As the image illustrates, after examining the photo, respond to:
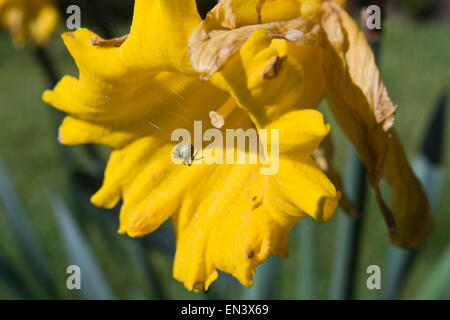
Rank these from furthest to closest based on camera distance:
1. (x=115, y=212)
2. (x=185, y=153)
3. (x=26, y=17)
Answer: (x=26, y=17) < (x=115, y=212) < (x=185, y=153)

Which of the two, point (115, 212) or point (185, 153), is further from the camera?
point (115, 212)

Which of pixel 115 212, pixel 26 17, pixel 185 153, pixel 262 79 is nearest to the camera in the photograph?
pixel 262 79

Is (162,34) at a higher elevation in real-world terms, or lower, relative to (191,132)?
higher

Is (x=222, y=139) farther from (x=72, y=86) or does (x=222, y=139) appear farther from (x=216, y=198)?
(x=72, y=86)

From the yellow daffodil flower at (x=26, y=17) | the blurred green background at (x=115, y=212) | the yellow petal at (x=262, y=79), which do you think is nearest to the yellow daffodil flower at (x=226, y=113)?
the yellow petal at (x=262, y=79)

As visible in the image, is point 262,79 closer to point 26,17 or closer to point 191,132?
point 191,132

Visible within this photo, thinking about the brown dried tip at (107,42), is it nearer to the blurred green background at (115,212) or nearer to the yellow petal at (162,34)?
the yellow petal at (162,34)

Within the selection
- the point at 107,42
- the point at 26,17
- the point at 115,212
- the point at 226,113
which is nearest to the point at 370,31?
the point at 226,113
